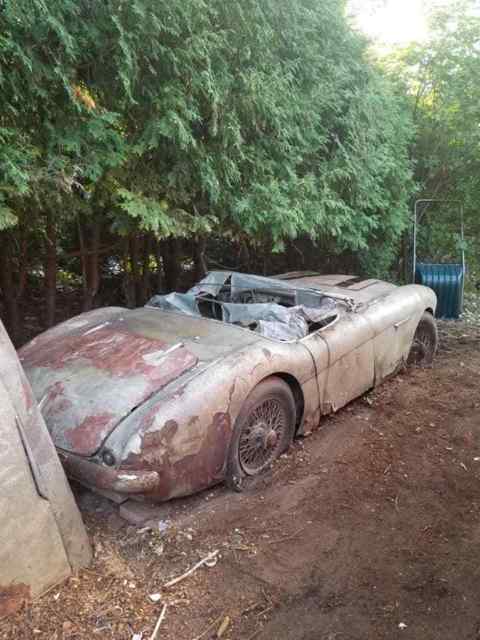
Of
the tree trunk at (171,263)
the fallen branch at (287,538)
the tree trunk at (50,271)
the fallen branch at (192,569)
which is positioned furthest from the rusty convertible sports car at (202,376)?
the tree trunk at (171,263)

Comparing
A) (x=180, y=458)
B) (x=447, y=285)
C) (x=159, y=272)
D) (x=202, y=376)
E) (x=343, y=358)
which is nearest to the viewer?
(x=180, y=458)

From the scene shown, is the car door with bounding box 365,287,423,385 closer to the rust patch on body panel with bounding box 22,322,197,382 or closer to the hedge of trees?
the hedge of trees

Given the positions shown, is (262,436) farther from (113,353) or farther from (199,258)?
(199,258)

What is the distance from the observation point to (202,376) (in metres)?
2.99

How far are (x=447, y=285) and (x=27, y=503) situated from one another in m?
7.43

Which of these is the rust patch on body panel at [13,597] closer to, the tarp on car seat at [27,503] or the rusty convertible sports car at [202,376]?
the tarp on car seat at [27,503]

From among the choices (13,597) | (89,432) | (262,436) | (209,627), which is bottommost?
(209,627)

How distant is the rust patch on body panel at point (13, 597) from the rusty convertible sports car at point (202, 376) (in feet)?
1.88

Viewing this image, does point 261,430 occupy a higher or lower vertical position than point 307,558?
higher

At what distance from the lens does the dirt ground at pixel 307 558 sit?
2240 mm

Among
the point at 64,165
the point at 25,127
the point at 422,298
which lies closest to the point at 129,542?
the point at 64,165

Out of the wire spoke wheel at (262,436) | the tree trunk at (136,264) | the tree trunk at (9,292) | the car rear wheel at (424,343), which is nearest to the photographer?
the wire spoke wheel at (262,436)

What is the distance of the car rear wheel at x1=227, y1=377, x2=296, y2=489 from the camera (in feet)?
10.3

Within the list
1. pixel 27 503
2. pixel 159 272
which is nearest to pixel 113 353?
pixel 27 503
